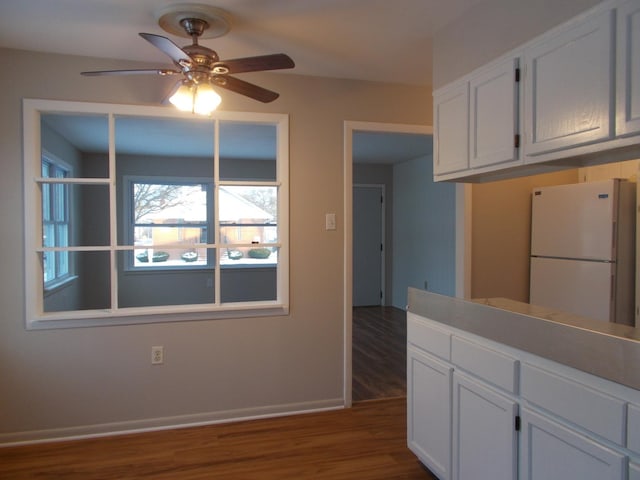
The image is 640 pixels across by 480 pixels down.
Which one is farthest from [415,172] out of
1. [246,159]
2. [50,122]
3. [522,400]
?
[522,400]

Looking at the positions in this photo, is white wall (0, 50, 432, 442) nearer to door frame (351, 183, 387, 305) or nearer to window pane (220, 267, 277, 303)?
window pane (220, 267, 277, 303)

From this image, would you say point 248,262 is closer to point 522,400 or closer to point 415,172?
point 415,172

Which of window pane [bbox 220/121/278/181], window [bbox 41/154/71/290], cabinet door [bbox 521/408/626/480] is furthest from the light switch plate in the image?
window [bbox 41/154/71/290]

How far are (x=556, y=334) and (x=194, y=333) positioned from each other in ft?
7.50

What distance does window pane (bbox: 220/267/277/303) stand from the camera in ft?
22.3

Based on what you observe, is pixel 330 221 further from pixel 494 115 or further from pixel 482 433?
pixel 482 433

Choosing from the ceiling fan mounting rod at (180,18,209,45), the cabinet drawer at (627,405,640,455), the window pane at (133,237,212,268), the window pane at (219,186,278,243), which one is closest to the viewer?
the cabinet drawer at (627,405,640,455)

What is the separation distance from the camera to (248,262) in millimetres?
6930

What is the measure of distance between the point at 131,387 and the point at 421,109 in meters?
2.91

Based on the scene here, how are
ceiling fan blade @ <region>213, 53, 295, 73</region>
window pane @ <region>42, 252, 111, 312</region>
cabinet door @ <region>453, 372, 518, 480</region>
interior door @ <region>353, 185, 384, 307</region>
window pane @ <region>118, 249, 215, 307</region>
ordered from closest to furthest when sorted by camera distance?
cabinet door @ <region>453, 372, 518, 480</region> → ceiling fan blade @ <region>213, 53, 295, 73</region> → window pane @ <region>42, 252, 111, 312</region> → window pane @ <region>118, 249, 215, 307</region> → interior door @ <region>353, 185, 384, 307</region>

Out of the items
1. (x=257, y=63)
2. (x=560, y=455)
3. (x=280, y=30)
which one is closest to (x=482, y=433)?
(x=560, y=455)

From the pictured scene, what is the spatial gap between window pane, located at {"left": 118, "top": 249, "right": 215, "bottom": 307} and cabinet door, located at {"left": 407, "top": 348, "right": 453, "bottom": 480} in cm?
478

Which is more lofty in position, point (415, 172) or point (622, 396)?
point (415, 172)

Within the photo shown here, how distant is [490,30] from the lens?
6.93 ft
